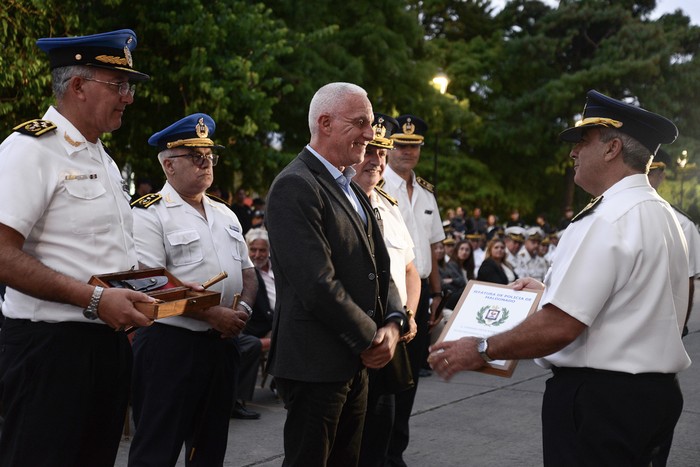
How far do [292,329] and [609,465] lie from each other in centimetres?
128

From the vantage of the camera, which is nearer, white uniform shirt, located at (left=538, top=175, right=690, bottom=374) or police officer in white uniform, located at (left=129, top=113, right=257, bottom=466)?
white uniform shirt, located at (left=538, top=175, right=690, bottom=374)

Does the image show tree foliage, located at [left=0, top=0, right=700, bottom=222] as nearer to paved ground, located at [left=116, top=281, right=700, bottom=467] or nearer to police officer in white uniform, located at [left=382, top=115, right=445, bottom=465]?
paved ground, located at [left=116, top=281, right=700, bottom=467]

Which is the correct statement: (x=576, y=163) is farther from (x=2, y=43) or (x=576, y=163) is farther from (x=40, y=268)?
(x=2, y=43)

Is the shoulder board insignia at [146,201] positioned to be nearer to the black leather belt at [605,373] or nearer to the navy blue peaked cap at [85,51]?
the navy blue peaked cap at [85,51]

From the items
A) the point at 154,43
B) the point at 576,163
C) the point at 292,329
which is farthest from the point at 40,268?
the point at 154,43

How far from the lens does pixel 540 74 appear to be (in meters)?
34.2

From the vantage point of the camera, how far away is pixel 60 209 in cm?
318

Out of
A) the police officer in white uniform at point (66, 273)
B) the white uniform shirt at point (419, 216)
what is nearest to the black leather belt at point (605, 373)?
the police officer in white uniform at point (66, 273)

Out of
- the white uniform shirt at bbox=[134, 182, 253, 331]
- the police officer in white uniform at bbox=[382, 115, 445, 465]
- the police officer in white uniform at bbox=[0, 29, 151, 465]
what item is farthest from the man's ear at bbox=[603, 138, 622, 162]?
the police officer in white uniform at bbox=[382, 115, 445, 465]

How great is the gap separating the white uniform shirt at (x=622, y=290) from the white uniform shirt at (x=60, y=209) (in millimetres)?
1660

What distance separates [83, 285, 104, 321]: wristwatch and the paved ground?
2.99 meters

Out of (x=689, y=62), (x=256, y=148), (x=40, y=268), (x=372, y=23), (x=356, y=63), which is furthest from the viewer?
(x=689, y=62)

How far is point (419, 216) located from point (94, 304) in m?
3.48

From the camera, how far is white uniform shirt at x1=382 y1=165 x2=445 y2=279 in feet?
19.7
